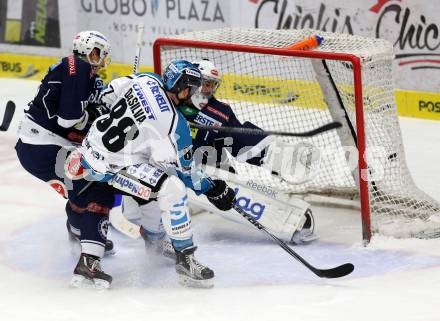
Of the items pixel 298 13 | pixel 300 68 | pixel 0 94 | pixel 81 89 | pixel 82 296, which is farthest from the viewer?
pixel 0 94

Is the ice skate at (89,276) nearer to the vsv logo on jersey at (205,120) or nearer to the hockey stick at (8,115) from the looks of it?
the vsv logo on jersey at (205,120)

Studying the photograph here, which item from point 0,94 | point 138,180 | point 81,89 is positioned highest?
point 81,89

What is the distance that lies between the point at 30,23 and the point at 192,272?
4671 mm

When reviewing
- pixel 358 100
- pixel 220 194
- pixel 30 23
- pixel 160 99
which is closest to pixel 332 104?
pixel 358 100

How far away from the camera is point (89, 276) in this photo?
4.22 m

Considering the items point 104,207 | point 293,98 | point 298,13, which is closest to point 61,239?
point 104,207

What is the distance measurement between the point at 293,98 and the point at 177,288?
1687 millimetres

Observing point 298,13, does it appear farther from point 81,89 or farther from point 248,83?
point 81,89

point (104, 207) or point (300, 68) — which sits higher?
point (300, 68)

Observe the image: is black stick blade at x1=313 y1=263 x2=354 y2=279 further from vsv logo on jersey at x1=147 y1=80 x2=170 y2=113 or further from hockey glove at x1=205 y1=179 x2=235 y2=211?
vsv logo on jersey at x1=147 y1=80 x2=170 y2=113

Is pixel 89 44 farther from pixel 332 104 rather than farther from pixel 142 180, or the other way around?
pixel 332 104

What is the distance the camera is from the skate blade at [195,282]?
419cm

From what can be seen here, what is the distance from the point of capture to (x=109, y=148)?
4160 mm

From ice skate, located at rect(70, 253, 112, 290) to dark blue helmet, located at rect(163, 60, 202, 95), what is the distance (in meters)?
0.81
